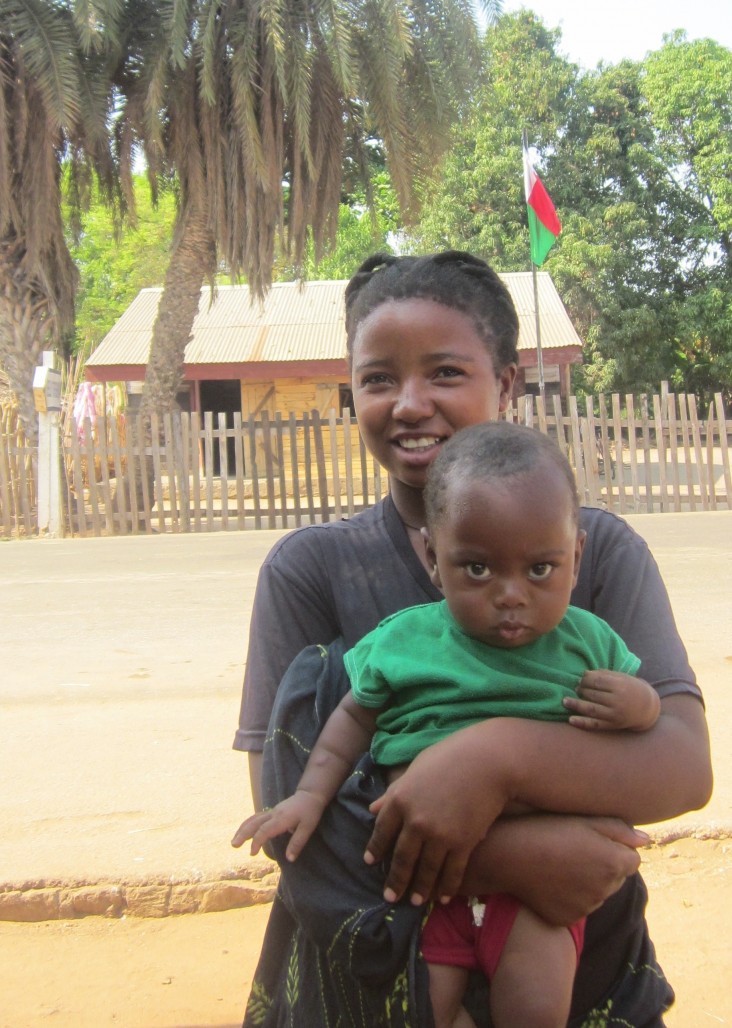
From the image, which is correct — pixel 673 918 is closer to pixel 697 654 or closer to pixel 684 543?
pixel 697 654

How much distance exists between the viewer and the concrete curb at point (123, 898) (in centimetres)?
284

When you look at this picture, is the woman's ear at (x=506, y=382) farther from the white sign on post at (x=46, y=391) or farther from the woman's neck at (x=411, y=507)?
the white sign on post at (x=46, y=391)

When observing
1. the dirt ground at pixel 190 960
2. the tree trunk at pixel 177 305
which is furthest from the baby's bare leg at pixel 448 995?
the tree trunk at pixel 177 305

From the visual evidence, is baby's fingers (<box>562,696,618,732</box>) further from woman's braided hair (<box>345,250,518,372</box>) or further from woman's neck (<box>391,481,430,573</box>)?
woman's braided hair (<box>345,250,518,372</box>)

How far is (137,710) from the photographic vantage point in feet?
14.4

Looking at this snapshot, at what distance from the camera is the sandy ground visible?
240cm

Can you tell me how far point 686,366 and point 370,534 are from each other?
30280 mm

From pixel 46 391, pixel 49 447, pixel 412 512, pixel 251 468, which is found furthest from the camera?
pixel 251 468

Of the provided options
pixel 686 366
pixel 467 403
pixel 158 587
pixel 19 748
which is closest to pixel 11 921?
pixel 19 748

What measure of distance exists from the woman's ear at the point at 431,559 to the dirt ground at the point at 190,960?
1.36 meters

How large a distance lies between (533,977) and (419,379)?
94 cm

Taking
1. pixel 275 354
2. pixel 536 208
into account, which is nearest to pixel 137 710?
pixel 536 208

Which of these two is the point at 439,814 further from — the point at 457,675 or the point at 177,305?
the point at 177,305

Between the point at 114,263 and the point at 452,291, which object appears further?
the point at 114,263
